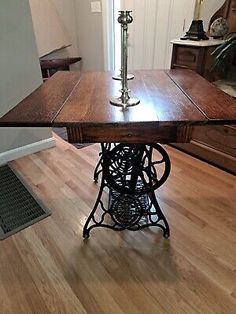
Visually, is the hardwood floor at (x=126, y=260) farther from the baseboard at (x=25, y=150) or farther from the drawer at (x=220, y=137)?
the baseboard at (x=25, y=150)

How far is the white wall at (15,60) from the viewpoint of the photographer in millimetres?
1912

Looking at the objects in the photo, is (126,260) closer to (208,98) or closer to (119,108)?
(119,108)

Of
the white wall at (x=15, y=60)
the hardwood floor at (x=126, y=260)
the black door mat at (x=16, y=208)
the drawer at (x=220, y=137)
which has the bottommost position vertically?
the black door mat at (x=16, y=208)

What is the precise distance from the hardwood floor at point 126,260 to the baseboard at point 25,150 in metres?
0.50

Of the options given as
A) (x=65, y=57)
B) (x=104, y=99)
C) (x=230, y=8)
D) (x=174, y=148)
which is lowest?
(x=174, y=148)

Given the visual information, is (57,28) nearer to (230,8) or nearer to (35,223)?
(230,8)

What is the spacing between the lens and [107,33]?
10.0 ft

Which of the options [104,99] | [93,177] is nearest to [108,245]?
[93,177]

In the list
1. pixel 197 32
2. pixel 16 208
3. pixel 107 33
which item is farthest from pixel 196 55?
pixel 16 208

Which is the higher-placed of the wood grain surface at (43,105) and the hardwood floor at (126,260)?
the wood grain surface at (43,105)

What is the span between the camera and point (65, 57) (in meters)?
3.58

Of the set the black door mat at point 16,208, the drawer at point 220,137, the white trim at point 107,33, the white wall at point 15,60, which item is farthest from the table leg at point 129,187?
the white trim at point 107,33

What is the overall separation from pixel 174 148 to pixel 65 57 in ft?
7.22

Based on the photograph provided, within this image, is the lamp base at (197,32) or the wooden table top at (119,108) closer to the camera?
the wooden table top at (119,108)
